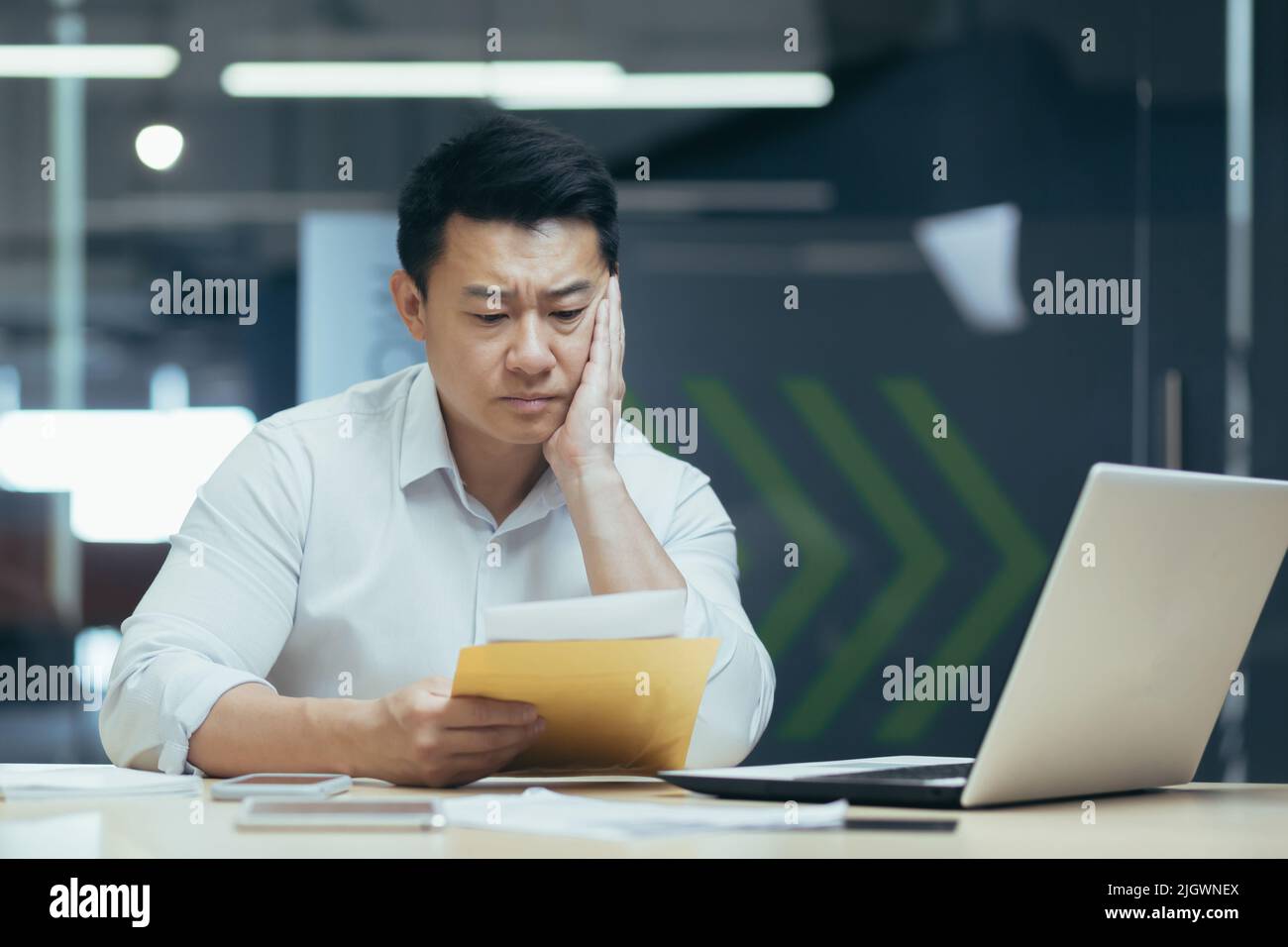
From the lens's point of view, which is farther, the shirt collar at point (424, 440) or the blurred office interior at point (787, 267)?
the blurred office interior at point (787, 267)

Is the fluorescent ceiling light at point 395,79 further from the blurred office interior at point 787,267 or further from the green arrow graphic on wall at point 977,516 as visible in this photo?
the green arrow graphic on wall at point 977,516

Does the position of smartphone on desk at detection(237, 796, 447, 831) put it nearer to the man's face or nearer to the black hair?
the man's face

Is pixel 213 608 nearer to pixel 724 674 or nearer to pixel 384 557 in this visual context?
pixel 384 557

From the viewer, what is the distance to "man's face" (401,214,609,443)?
1806 millimetres

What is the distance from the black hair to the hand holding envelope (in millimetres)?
783

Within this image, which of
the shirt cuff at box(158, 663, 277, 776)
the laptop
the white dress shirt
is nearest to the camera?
the laptop

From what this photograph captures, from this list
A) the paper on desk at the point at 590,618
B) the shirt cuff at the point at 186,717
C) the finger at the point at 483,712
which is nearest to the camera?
the paper on desk at the point at 590,618

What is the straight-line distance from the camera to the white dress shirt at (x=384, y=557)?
169cm

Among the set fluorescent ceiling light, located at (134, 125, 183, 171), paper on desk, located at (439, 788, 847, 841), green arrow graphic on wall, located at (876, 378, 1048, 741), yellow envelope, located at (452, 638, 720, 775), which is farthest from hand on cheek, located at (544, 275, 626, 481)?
fluorescent ceiling light, located at (134, 125, 183, 171)

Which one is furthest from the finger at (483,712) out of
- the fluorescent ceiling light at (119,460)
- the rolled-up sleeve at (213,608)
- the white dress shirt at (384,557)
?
the fluorescent ceiling light at (119,460)

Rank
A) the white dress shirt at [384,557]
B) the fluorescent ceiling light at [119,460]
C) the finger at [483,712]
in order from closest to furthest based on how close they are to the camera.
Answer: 1. the finger at [483,712]
2. the white dress shirt at [384,557]
3. the fluorescent ceiling light at [119,460]

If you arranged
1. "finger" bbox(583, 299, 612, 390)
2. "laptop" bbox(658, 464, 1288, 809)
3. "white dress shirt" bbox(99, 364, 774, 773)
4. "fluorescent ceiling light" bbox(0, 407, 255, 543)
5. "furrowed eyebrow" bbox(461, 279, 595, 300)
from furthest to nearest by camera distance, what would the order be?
"fluorescent ceiling light" bbox(0, 407, 255, 543) → "finger" bbox(583, 299, 612, 390) → "furrowed eyebrow" bbox(461, 279, 595, 300) → "white dress shirt" bbox(99, 364, 774, 773) → "laptop" bbox(658, 464, 1288, 809)

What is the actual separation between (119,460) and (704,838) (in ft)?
9.25

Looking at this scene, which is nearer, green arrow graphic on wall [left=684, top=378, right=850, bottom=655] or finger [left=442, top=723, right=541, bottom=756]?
finger [left=442, top=723, right=541, bottom=756]
